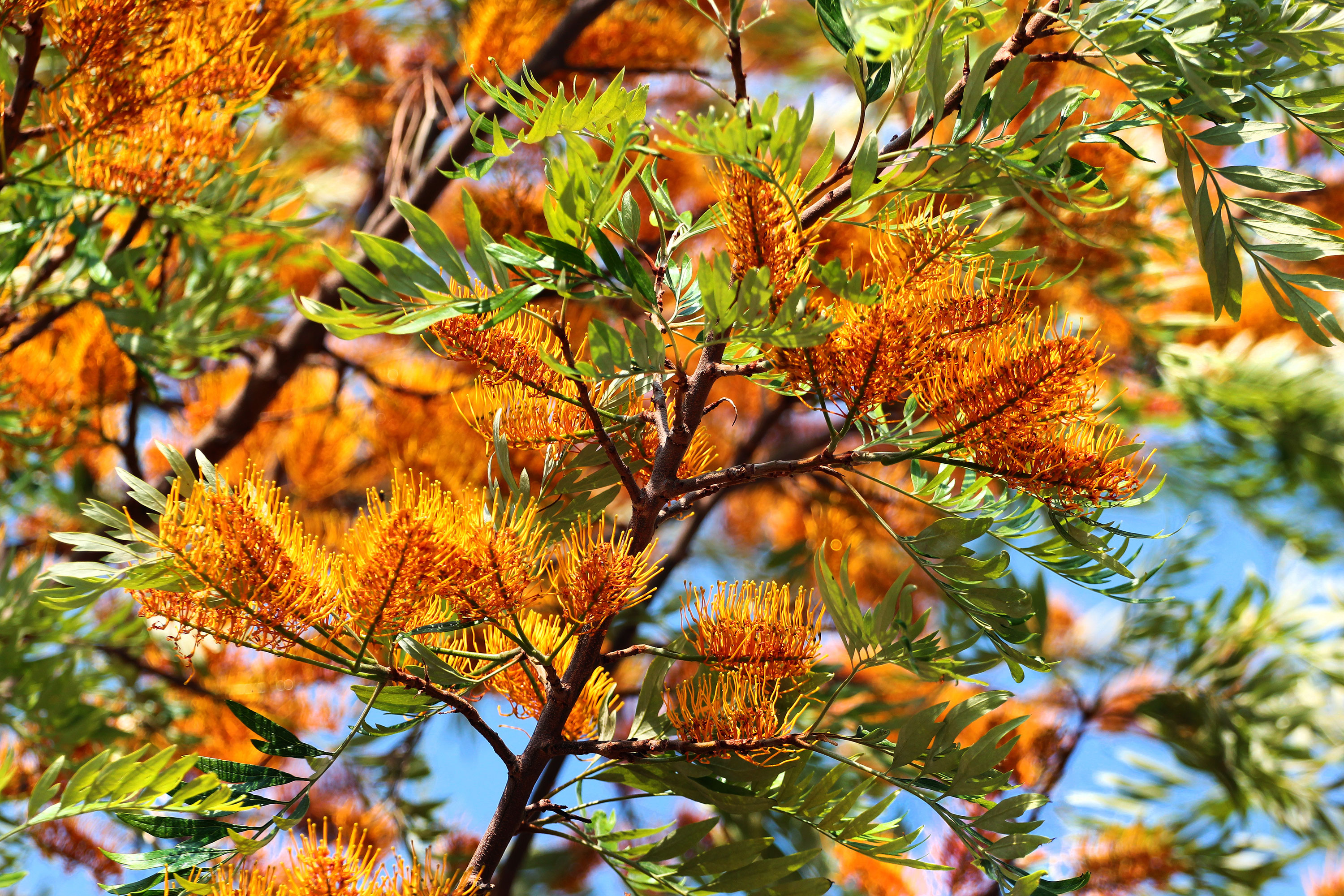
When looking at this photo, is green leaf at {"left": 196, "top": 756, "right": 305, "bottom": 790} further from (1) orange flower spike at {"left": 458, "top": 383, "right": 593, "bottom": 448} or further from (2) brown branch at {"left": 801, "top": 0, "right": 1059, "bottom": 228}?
(2) brown branch at {"left": 801, "top": 0, "right": 1059, "bottom": 228}

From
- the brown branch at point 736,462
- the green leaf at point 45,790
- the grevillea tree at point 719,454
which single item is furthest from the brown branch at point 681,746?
the brown branch at point 736,462

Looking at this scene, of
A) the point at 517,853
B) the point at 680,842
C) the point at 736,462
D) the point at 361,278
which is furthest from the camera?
the point at 736,462

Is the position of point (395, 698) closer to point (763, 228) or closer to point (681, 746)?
point (681, 746)

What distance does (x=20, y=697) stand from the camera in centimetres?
78

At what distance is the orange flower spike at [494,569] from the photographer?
0.42m

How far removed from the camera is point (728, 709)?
1.42 ft

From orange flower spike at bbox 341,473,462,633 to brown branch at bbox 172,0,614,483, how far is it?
0.73 m

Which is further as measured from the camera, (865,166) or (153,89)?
(153,89)

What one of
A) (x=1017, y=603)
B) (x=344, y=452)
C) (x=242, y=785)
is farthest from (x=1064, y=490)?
(x=344, y=452)

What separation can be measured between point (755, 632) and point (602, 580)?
0.08 meters

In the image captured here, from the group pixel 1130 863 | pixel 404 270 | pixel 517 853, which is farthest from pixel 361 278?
pixel 1130 863

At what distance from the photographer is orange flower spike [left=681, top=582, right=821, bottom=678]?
0.43 metres

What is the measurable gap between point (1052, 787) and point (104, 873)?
99 cm

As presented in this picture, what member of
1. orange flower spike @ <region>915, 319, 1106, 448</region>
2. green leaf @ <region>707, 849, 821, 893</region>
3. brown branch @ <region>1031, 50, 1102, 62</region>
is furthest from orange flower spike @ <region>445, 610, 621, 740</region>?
brown branch @ <region>1031, 50, 1102, 62</region>
